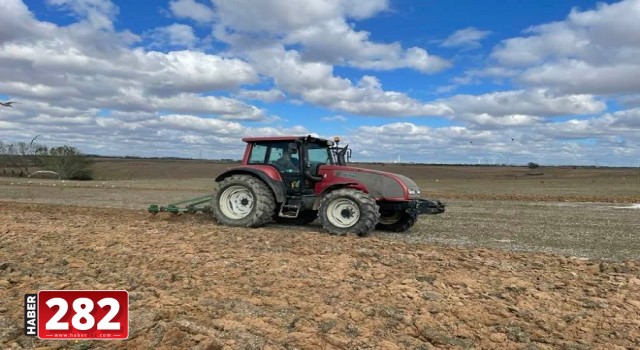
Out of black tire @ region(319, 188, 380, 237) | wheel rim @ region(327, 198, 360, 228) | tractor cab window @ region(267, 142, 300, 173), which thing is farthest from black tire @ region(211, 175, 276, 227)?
wheel rim @ region(327, 198, 360, 228)

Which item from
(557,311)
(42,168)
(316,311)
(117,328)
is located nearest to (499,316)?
(557,311)

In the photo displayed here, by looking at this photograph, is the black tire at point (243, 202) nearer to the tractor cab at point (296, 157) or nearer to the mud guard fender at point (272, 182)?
the mud guard fender at point (272, 182)

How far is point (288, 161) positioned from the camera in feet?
36.3

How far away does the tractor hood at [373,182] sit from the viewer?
401 inches

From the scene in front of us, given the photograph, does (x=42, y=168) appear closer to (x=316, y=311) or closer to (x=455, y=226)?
(x=455, y=226)

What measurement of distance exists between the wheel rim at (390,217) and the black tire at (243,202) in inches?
98.3

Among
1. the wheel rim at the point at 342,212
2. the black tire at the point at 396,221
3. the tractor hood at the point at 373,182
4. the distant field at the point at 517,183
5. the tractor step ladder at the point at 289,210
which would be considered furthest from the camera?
the distant field at the point at 517,183

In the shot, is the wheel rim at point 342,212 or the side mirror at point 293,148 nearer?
the wheel rim at point 342,212

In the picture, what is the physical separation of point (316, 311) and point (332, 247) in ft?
11.3

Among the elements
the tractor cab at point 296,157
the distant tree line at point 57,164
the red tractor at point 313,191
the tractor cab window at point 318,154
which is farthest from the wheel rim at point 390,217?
the distant tree line at point 57,164

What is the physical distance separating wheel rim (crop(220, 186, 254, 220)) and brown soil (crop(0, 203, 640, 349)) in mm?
2356

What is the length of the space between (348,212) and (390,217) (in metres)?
1.61

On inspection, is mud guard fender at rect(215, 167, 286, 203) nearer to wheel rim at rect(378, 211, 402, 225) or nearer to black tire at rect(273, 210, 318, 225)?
black tire at rect(273, 210, 318, 225)

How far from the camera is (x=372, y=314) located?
4.86 meters
